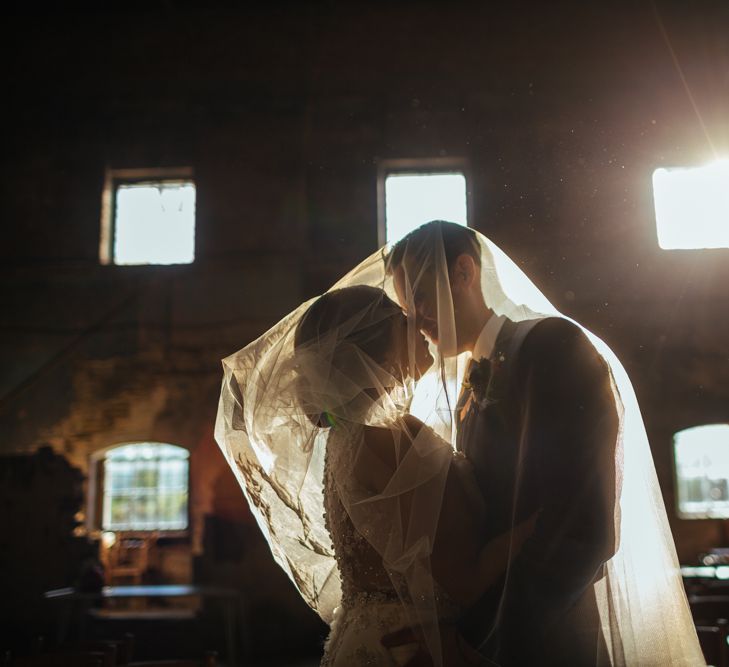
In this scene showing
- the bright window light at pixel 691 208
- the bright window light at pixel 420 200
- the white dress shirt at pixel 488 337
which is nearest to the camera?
the white dress shirt at pixel 488 337

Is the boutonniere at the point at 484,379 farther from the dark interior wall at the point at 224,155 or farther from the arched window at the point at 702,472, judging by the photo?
the arched window at the point at 702,472

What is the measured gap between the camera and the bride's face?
1.89 meters

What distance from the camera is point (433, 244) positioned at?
6.75 ft

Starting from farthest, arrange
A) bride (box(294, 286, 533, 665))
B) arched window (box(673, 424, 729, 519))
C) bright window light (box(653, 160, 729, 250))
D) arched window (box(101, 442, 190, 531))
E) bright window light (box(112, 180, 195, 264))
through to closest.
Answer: arched window (box(101, 442, 190, 531)) < arched window (box(673, 424, 729, 519)) < bright window light (box(112, 180, 195, 264)) < bright window light (box(653, 160, 729, 250)) < bride (box(294, 286, 533, 665))

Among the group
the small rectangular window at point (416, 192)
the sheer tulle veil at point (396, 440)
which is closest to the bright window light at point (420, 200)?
the small rectangular window at point (416, 192)

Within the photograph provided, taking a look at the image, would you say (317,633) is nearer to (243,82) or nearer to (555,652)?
(243,82)

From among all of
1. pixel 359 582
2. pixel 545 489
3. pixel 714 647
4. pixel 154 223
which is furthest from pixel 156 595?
pixel 545 489

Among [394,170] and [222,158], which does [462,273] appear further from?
[222,158]

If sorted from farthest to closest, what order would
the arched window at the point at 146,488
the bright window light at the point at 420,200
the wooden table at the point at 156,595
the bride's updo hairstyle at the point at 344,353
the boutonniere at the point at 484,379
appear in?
1. the arched window at the point at 146,488
2. the wooden table at the point at 156,595
3. the bright window light at the point at 420,200
4. the boutonniere at the point at 484,379
5. the bride's updo hairstyle at the point at 344,353

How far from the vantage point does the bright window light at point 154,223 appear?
7910mm

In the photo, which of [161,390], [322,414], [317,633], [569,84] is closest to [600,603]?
[322,414]

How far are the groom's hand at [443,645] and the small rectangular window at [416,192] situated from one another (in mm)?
4381

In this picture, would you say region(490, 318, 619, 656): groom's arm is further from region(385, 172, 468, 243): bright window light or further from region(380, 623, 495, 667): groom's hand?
region(385, 172, 468, 243): bright window light

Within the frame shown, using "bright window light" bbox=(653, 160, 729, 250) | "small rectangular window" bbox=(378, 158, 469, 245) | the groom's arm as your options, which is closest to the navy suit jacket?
the groom's arm
